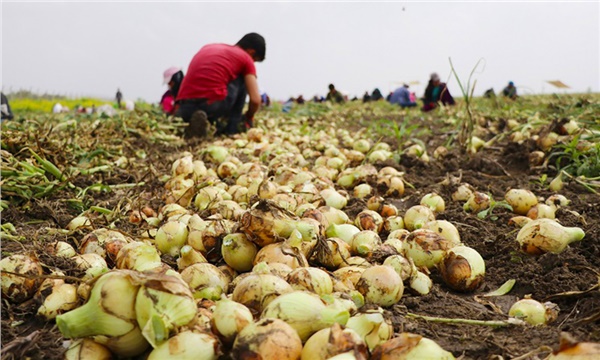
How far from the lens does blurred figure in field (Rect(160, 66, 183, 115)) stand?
9398 mm

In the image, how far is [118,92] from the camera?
2128 cm

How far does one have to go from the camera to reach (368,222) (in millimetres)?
2750

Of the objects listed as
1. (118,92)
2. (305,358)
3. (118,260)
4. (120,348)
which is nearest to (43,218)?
(118,260)

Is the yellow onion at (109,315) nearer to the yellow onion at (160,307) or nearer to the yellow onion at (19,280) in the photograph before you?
the yellow onion at (160,307)

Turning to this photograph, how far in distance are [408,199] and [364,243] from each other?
4.72 feet

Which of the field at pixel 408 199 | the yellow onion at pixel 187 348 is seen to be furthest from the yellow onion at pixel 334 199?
the yellow onion at pixel 187 348

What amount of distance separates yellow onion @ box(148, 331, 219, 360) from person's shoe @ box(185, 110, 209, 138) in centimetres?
508

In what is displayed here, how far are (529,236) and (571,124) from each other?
2.72 metres

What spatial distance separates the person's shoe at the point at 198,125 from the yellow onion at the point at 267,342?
5105mm

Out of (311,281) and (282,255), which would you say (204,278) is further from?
(311,281)

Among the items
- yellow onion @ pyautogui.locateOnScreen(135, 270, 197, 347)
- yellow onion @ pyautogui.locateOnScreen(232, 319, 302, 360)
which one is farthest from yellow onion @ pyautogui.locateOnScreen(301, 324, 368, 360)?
yellow onion @ pyautogui.locateOnScreen(135, 270, 197, 347)

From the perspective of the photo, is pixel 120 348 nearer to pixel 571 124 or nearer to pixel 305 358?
pixel 305 358

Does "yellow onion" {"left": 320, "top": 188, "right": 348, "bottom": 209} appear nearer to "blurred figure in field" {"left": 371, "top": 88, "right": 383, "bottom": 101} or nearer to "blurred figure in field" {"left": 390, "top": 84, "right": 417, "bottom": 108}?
"blurred figure in field" {"left": 390, "top": 84, "right": 417, "bottom": 108}

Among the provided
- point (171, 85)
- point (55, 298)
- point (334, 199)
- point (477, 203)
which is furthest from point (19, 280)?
point (171, 85)
